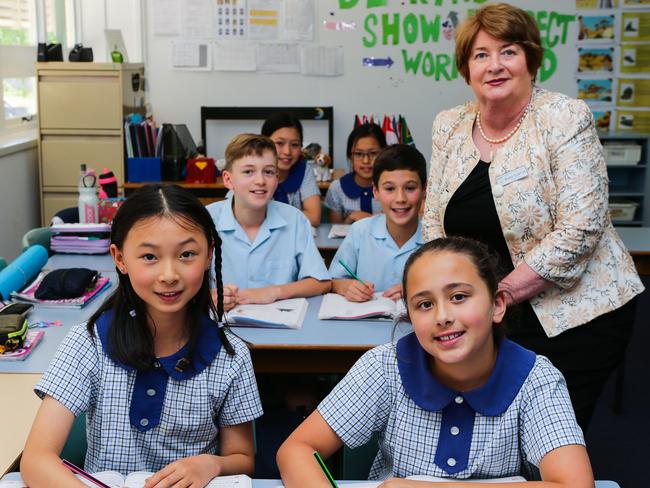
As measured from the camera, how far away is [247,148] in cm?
266

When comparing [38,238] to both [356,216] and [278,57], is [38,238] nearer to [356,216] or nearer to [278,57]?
[356,216]

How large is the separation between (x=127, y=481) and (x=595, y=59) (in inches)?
191

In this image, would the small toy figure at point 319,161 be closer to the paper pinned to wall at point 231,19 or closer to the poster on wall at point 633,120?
the paper pinned to wall at point 231,19

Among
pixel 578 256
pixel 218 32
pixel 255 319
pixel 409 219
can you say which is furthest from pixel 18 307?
pixel 218 32

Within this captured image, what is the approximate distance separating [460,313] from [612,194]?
4.41m

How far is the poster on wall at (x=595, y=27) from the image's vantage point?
17.5 ft

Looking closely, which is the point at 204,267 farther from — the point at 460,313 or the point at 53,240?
the point at 53,240

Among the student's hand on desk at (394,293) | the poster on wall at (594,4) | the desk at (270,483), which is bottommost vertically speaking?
the desk at (270,483)

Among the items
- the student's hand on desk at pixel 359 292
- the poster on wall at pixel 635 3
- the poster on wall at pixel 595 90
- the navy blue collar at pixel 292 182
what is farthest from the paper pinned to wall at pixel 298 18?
the student's hand on desk at pixel 359 292

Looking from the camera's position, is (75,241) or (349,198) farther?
(349,198)

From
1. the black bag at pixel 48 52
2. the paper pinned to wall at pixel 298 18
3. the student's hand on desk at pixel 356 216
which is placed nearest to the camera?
the student's hand on desk at pixel 356 216

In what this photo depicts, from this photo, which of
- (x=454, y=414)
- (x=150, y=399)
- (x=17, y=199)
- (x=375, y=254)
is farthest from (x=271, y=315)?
(x=17, y=199)

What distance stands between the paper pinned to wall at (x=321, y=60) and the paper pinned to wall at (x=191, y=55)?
0.62 metres

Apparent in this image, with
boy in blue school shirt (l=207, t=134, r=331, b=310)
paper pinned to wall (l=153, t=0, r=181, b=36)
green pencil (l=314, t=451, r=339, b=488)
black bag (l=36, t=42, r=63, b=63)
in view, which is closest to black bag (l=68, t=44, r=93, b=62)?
black bag (l=36, t=42, r=63, b=63)
